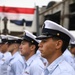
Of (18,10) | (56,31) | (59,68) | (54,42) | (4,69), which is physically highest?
(18,10)

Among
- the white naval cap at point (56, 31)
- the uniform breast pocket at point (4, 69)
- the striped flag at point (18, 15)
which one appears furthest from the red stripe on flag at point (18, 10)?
the white naval cap at point (56, 31)

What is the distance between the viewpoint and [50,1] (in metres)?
15.2

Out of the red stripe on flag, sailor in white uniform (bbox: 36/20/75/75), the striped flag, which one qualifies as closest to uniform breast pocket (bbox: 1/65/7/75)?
sailor in white uniform (bbox: 36/20/75/75)

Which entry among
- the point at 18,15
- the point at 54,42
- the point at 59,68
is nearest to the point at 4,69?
the point at 54,42

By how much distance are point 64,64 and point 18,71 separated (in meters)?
2.15

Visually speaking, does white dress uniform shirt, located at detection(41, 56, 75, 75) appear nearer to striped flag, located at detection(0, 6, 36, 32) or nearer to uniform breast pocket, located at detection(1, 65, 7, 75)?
uniform breast pocket, located at detection(1, 65, 7, 75)

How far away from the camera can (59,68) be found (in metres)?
2.72

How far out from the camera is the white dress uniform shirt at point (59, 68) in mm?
2660

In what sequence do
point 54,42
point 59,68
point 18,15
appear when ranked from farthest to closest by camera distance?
1. point 18,15
2. point 54,42
3. point 59,68

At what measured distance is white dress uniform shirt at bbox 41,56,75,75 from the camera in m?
2.66

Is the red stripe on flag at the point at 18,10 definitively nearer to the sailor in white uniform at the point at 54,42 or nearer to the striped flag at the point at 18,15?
the striped flag at the point at 18,15

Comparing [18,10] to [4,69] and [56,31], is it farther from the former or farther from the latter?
[56,31]

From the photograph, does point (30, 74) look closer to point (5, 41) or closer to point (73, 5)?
point (5, 41)

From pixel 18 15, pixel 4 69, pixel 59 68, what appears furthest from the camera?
pixel 18 15
